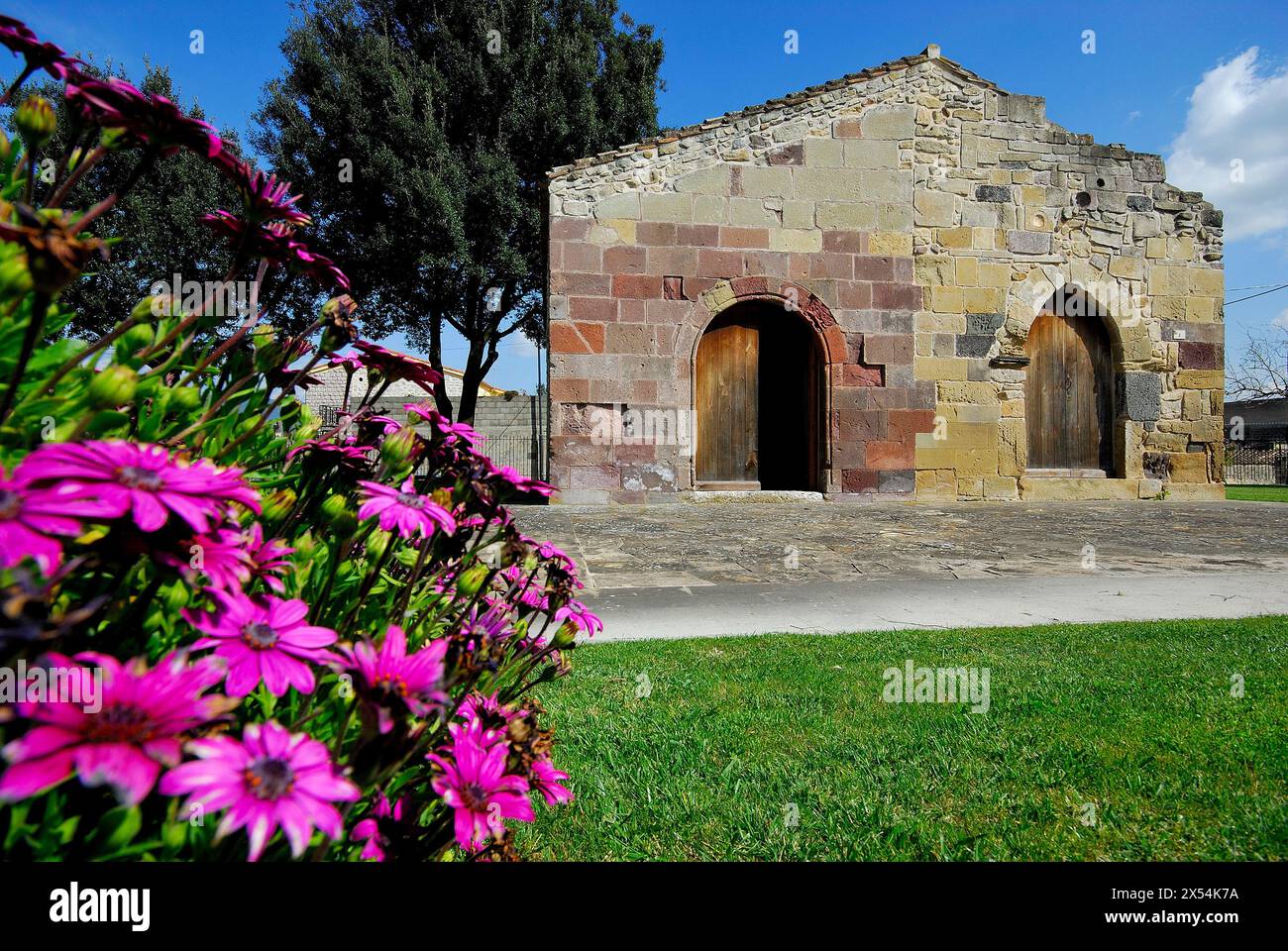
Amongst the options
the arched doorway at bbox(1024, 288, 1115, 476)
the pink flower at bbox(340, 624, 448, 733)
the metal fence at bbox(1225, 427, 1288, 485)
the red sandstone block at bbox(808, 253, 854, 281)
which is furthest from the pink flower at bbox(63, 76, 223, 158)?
the metal fence at bbox(1225, 427, 1288, 485)

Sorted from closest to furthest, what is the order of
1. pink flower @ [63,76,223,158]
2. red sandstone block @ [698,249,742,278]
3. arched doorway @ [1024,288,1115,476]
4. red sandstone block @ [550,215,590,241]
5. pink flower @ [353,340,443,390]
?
pink flower @ [63,76,223,158] → pink flower @ [353,340,443,390] → red sandstone block @ [550,215,590,241] → red sandstone block @ [698,249,742,278] → arched doorway @ [1024,288,1115,476]

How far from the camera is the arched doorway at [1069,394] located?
37.4ft

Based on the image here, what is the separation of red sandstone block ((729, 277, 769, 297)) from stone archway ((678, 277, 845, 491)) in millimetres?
14

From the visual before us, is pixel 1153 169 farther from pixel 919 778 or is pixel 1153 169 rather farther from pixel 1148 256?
pixel 919 778

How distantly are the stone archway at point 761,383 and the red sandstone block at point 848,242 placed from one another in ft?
2.72

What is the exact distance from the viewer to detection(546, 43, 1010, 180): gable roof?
10.2m

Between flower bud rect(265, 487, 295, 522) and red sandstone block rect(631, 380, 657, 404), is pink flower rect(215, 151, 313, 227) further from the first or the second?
red sandstone block rect(631, 380, 657, 404)

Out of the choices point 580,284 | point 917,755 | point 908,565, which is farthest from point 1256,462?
point 917,755

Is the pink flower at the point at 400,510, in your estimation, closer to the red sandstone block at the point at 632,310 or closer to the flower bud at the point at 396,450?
the flower bud at the point at 396,450

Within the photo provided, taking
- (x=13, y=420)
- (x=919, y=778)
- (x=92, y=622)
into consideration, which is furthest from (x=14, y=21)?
(x=919, y=778)

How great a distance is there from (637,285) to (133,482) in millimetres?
10024

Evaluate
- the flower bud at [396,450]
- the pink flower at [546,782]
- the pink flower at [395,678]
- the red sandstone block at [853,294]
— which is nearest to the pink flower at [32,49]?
the flower bud at [396,450]

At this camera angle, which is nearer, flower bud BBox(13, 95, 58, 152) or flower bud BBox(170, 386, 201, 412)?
flower bud BBox(13, 95, 58, 152)

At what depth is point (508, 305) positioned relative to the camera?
1978 cm
